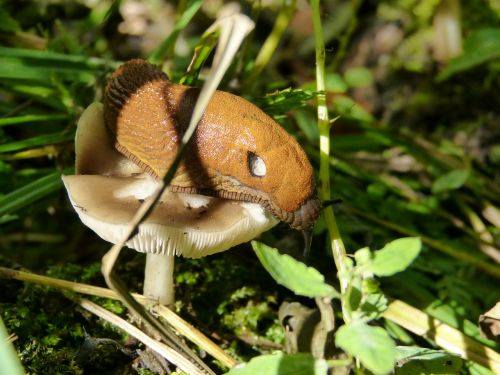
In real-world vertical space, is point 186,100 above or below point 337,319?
above

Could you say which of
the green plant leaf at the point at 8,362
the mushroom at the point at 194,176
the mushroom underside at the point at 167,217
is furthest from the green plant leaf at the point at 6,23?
the green plant leaf at the point at 8,362

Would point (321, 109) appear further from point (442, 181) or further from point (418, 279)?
point (442, 181)

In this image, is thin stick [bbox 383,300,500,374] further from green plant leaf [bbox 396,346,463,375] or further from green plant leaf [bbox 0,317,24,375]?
green plant leaf [bbox 0,317,24,375]

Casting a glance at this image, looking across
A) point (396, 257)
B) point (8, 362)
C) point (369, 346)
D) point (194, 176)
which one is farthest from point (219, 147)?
point (8, 362)

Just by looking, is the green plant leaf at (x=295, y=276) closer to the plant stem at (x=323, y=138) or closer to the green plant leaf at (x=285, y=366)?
the green plant leaf at (x=285, y=366)

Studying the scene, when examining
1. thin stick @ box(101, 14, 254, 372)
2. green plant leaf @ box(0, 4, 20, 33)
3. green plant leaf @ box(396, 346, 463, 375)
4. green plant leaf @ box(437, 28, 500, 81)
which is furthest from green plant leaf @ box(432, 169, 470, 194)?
green plant leaf @ box(0, 4, 20, 33)

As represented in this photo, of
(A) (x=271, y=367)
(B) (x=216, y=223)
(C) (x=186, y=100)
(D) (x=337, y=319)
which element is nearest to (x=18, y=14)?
(C) (x=186, y=100)
